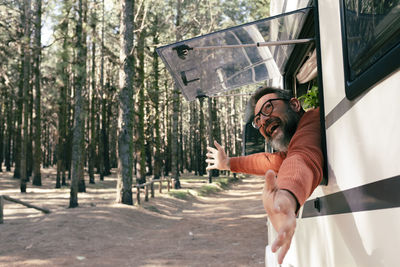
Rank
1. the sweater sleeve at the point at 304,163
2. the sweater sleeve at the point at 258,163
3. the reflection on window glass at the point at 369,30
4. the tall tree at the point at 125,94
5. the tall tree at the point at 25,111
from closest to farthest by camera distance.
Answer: the reflection on window glass at the point at 369,30 → the sweater sleeve at the point at 304,163 → the sweater sleeve at the point at 258,163 → the tall tree at the point at 125,94 → the tall tree at the point at 25,111

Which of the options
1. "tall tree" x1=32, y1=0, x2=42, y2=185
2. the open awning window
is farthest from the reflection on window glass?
"tall tree" x1=32, y1=0, x2=42, y2=185

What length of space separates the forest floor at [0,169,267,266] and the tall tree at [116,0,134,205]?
5.17 ft

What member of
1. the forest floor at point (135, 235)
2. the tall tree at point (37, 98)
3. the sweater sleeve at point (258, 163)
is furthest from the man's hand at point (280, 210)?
the tall tree at point (37, 98)

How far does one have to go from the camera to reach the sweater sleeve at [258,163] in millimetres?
2791

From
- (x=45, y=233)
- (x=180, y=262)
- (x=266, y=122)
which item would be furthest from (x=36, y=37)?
(x=266, y=122)

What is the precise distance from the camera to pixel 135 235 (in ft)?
37.6

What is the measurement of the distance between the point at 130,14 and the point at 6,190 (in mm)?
12545

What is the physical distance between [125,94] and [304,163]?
13.3 m

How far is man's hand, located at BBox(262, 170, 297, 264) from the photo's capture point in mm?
1243

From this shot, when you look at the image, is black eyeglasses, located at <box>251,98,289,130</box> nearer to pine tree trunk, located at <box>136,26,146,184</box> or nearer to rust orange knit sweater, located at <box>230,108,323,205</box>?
rust orange knit sweater, located at <box>230,108,323,205</box>

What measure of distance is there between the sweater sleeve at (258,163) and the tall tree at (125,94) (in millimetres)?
11828

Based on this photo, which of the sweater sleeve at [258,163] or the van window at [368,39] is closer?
the van window at [368,39]

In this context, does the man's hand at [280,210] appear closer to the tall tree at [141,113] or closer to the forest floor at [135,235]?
the forest floor at [135,235]

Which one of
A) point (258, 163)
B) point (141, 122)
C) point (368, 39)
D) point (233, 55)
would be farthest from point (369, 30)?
point (141, 122)
